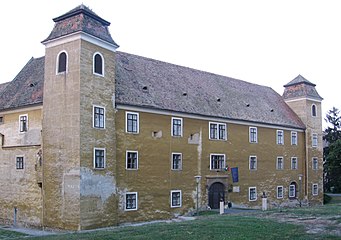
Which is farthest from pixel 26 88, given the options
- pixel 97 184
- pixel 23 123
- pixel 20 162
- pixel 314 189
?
pixel 314 189

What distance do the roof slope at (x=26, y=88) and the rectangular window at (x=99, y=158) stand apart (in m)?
5.43

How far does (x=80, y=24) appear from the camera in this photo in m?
26.9

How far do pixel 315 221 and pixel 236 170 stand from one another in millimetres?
16152

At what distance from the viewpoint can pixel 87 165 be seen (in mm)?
26578

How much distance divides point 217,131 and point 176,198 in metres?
7.26

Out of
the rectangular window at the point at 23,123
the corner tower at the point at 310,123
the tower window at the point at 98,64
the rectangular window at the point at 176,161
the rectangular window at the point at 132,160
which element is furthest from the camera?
the corner tower at the point at 310,123

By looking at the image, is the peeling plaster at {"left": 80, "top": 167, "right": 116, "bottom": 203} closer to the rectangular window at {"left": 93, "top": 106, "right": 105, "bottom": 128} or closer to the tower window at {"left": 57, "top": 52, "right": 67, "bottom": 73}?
the rectangular window at {"left": 93, "top": 106, "right": 105, "bottom": 128}

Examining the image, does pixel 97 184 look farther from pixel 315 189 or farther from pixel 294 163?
pixel 315 189

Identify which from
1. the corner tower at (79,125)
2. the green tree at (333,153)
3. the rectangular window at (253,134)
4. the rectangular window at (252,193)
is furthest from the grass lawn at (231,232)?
the green tree at (333,153)

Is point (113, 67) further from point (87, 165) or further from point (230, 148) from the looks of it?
point (230, 148)

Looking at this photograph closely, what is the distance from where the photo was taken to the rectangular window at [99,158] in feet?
89.5

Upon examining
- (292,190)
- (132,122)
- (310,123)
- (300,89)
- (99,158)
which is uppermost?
(300,89)

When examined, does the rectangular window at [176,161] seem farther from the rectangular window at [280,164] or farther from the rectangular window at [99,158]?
the rectangular window at [280,164]

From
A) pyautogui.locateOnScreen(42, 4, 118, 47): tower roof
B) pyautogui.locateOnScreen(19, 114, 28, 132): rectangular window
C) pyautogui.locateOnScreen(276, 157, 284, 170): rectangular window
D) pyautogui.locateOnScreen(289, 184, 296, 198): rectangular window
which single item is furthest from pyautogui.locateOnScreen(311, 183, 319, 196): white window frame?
pyautogui.locateOnScreen(19, 114, 28, 132): rectangular window
